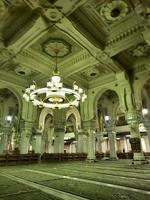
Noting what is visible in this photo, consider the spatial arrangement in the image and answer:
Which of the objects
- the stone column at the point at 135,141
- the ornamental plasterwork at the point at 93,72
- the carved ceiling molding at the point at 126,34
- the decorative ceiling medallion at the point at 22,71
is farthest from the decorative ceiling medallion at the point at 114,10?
the decorative ceiling medallion at the point at 22,71

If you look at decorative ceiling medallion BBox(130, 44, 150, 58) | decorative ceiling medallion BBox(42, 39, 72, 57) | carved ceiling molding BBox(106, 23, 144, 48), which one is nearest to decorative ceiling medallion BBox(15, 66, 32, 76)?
decorative ceiling medallion BBox(42, 39, 72, 57)

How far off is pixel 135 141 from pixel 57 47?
564cm

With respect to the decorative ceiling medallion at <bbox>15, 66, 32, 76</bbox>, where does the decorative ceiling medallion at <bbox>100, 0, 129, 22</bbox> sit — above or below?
above

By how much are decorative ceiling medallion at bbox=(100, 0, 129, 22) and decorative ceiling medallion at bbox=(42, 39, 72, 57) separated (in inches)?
83.5

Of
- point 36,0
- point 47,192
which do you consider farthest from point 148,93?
point 47,192

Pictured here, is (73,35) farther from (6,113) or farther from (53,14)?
(6,113)

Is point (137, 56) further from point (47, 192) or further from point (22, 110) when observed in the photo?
point (47, 192)

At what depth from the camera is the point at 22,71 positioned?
28.5 feet

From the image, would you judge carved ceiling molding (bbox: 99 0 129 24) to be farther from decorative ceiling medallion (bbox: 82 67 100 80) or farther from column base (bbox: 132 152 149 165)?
column base (bbox: 132 152 149 165)

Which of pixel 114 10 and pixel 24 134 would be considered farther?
pixel 24 134

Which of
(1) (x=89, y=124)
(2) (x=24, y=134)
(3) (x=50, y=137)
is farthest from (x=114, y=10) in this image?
(3) (x=50, y=137)

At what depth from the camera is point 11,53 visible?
21.8 feet

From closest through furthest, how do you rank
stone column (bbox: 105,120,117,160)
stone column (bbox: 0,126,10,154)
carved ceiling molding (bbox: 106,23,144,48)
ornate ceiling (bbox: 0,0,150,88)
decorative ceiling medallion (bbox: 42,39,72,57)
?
ornate ceiling (bbox: 0,0,150,88)
carved ceiling molding (bbox: 106,23,144,48)
decorative ceiling medallion (bbox: 42,39,72,57)
stone column (bbox: 105,120,117,160)
stone column (bbox: 0,126,10,154)

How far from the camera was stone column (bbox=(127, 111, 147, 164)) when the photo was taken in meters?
7.09
